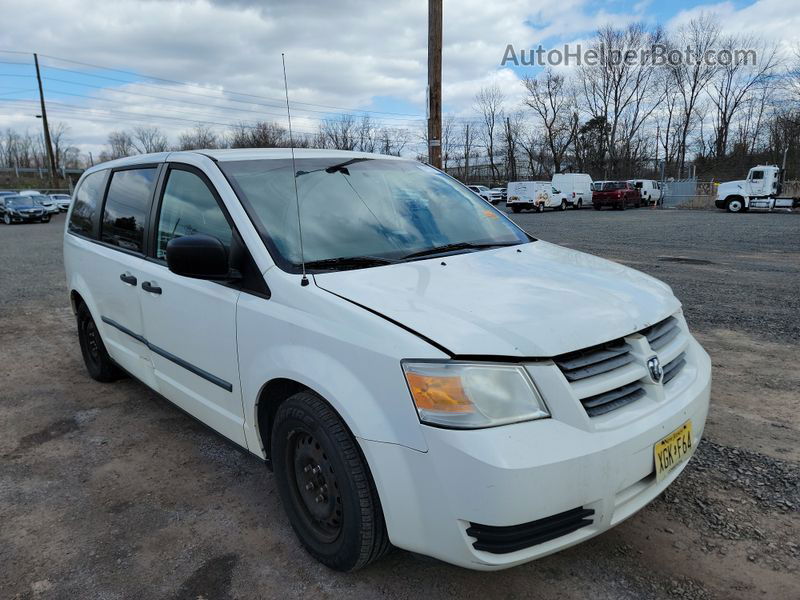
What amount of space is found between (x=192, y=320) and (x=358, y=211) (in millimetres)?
1039

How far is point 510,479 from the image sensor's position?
1756 mm

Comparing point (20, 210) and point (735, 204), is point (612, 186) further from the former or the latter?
point (20, 210)

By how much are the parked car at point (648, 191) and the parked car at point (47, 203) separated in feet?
121

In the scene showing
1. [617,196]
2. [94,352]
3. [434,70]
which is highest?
[434,70]

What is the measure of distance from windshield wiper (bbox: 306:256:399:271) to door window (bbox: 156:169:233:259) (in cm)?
47

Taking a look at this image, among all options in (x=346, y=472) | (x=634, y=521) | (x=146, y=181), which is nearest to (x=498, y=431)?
(x=346, y=472)

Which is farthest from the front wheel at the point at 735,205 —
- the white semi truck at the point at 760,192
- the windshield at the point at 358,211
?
the windshield at the point at 358,211

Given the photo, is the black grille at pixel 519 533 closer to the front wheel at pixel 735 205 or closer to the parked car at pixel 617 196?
the front wheel at pixel 735 205

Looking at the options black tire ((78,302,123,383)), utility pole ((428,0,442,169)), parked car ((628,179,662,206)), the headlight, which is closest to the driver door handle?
black tire ((78,302,123,383))

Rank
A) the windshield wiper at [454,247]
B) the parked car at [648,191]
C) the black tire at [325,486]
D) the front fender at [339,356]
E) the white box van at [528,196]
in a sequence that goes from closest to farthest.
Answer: the front fender at [339,356]
the black tire at [325,486]
the windshield wiper at [454,247]
the white box van at [528,196]
the parked car at [648,191]

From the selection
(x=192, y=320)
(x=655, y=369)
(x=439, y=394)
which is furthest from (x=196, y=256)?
(x=655, y=369)

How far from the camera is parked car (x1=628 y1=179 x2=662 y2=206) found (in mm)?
38656

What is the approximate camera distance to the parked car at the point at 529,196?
115 feet

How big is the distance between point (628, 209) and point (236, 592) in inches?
1548
